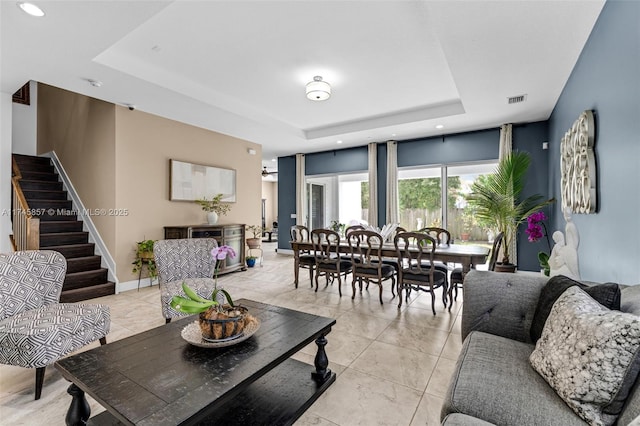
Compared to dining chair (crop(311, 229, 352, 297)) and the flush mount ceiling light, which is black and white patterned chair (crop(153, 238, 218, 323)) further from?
the flush mount ceiling light

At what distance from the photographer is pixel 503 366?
1.43 metres

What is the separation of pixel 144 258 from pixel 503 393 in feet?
15.8

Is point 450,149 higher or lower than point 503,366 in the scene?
higher

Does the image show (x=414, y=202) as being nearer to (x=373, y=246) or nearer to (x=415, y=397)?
(x=373, y=246)

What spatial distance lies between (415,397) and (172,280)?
2.61 m

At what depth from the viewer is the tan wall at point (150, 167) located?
4.60m

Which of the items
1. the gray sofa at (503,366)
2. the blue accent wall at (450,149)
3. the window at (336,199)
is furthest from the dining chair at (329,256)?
the blue accent wall at (450,149)

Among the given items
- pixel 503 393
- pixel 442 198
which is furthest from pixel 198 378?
pixel 442 198

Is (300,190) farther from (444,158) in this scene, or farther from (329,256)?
(329,256)

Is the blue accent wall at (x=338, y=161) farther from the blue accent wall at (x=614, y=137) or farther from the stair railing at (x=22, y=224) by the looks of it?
the stair railing at (x=22, y=224)

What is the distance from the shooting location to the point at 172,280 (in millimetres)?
3291

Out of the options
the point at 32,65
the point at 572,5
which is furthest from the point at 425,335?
the point at 32,65

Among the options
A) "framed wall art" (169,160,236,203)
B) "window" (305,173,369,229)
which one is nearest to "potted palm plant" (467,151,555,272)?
"window" (305,173,369,229)

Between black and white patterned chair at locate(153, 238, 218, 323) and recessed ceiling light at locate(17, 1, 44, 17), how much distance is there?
6.91ft
